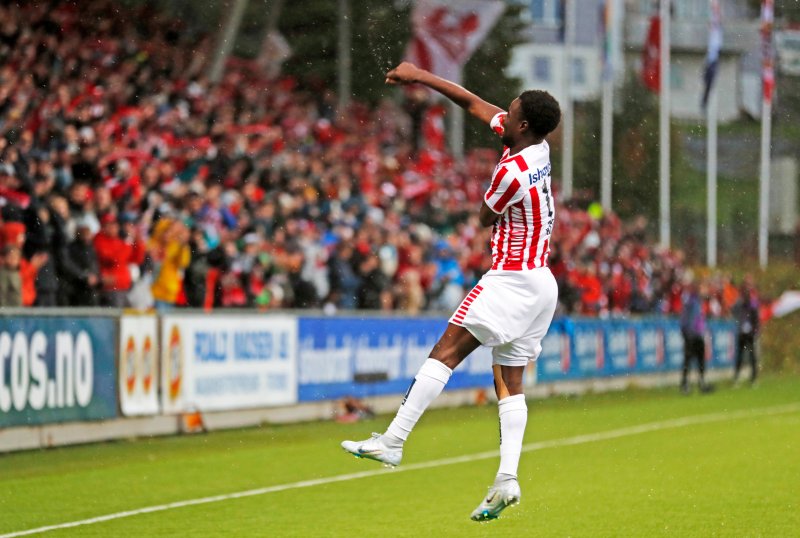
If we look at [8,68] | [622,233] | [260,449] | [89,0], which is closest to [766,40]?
[622,233]

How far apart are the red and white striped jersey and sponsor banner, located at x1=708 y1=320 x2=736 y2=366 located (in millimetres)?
26865

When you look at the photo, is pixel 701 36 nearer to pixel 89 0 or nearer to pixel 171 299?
pixel 89 0

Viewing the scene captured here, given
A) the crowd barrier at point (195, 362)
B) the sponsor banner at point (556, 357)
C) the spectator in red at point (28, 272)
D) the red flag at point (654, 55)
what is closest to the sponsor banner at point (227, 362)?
the crowd barrier at point (195, 362)

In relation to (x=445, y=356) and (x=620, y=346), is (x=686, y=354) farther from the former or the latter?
(x=445, y=356)

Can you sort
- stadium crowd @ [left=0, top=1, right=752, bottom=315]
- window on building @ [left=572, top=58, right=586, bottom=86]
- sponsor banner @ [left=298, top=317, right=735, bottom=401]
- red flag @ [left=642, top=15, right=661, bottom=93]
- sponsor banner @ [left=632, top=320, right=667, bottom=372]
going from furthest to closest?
1. window on building @ [left=572, top=58, right=586, bottom=86]
2. red flag @ [left=642, top=15, right=661, bottom=93]
3. sponsor banner @ [left=632, top=320, right=667, bottom=372]
4. sponsor banner @ [left=298, top=317, right=735, bottom=401]
5. stadium crowd @ [left=0, top=1, right=752, bottom=315]

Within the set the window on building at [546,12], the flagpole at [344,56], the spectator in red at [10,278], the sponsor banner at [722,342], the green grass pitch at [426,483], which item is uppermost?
the window on building at [546,12]

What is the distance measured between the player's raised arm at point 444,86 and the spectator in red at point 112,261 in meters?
8.76

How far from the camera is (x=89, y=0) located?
87.2 feet

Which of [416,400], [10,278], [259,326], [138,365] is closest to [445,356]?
[416,400]

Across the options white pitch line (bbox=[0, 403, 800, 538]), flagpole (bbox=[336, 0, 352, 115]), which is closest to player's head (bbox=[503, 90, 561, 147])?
white pitch line (bbox=[0, 403, 800, 538])

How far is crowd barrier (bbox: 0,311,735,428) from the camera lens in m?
15.3

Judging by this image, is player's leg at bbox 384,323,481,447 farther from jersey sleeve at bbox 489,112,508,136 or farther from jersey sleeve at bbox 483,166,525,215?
jersey sleeve at bbox 489,112,508,136

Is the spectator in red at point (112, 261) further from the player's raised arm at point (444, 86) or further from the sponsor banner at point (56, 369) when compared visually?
the player's raised arm at point (444, 86)

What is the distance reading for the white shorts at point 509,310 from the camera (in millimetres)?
9289
